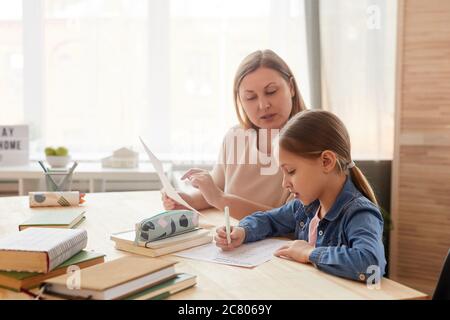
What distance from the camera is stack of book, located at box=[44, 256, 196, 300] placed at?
958 mm

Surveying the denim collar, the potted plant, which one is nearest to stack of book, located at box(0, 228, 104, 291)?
the denim collar

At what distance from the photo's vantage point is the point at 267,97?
1837 millimetres

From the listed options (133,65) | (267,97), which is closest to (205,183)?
(267,97)

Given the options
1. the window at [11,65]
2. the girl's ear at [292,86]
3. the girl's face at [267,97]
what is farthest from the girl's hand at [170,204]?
the window at [11,65]

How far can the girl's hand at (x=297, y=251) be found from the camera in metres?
1.24

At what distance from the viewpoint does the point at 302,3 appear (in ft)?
A: 11.0

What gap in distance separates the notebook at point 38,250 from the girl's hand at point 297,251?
0.45 meters

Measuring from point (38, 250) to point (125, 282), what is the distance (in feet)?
0.71

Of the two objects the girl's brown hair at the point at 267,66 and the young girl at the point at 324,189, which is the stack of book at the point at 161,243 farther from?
the girl's brown hair at the point at 267,66

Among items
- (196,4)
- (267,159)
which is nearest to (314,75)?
(196,4)

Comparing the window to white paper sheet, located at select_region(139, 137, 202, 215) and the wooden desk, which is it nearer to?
the wooden desk

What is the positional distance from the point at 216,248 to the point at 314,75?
6.96ft

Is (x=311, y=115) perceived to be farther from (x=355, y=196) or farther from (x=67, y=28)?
(x=67, y=28)

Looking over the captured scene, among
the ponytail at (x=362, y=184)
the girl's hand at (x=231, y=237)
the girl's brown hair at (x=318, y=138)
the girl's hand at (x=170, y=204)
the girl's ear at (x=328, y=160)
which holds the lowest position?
the girl's hand at (x=231, y=237)
